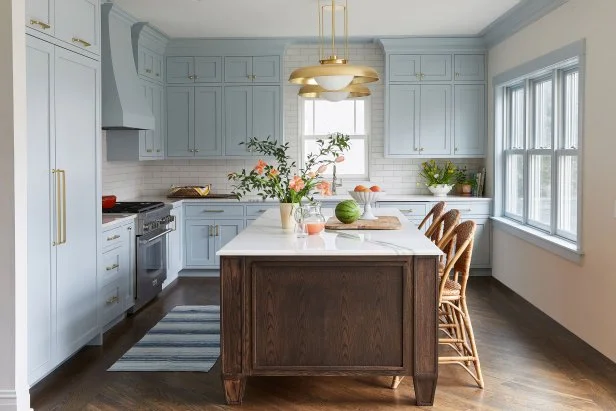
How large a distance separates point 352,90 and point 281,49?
3.11 metres

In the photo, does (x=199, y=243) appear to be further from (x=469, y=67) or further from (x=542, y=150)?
(x=542, y=150)

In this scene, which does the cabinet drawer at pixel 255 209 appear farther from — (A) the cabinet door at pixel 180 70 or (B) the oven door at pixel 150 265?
(A) the cabinet door at pixel 180 70

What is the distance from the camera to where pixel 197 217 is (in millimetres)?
8039

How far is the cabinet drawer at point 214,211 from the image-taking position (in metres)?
8.02

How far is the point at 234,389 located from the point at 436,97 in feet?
16.9

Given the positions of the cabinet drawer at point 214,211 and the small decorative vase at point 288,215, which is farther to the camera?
the cabinet drawer at point 214,211

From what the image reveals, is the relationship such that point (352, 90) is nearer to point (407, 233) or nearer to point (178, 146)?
point (407, 233)

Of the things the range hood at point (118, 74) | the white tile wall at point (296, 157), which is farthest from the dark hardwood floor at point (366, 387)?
the white tile wall at point (296, 157)

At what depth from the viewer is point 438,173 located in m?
8.44

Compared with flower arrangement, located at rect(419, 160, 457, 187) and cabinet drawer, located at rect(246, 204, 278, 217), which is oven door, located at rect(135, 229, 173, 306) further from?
flower arrangement, located at rect(419, 160, 457, 187)

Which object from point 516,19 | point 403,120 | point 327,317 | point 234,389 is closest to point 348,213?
point 327,317

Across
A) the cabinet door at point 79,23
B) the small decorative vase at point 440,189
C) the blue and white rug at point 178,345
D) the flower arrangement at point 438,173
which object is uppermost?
the cabinet door at point 79,23

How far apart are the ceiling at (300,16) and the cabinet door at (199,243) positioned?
2120 mm

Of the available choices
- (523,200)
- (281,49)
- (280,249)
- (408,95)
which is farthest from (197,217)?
(280,249)
